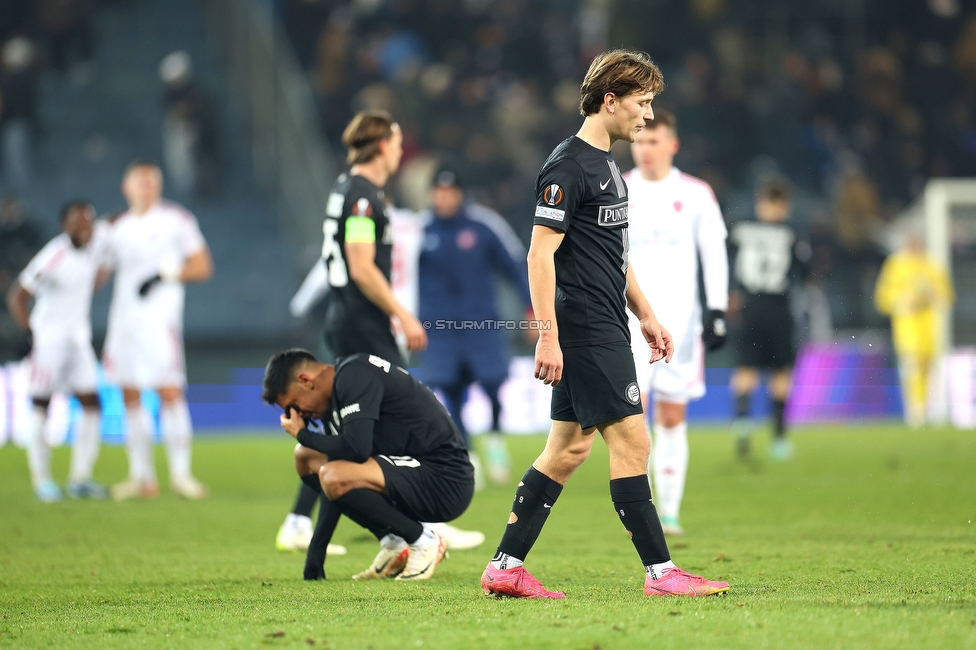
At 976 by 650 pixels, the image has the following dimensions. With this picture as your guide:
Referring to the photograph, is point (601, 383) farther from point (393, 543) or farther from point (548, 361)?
point (393, 543)

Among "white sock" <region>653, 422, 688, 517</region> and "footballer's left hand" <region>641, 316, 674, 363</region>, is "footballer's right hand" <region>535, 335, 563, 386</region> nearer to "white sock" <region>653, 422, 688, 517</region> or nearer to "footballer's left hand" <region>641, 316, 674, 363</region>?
"footballer's left hand" <region>641, 316, 674, 363</region>

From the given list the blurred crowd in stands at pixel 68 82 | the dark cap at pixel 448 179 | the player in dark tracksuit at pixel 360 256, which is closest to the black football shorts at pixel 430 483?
the player in dark tracksuit at pixel 360 256

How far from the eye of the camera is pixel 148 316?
9086 millimetres

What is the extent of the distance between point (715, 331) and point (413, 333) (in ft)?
5.39

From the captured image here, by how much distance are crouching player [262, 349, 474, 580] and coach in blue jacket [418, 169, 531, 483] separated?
3.95 metres

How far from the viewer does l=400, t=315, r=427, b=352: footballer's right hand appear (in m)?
5.54

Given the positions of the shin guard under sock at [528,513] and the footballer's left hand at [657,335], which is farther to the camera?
the footballer's left hand at [657,335]

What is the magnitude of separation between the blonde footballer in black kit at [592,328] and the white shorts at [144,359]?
17.6 ft

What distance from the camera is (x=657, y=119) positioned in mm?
6270

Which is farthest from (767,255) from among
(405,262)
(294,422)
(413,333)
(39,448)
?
(294,422)

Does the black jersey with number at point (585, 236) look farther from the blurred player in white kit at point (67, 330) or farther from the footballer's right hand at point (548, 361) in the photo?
the blurred player in white kit at point (67, 330)

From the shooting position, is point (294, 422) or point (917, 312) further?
point (917, 312)

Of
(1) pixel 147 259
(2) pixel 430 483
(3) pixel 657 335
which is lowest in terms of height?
(2) pixel 430 483

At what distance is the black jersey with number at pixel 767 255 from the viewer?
419 inches
